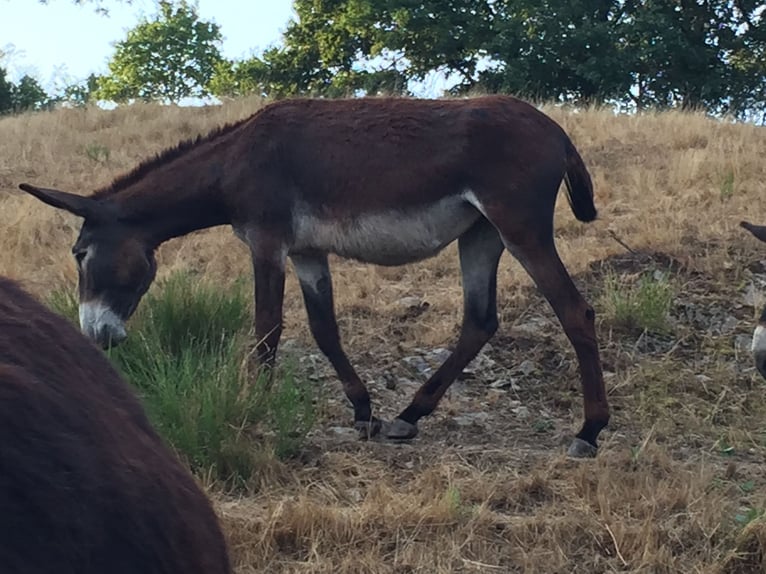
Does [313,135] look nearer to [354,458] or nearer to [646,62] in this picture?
[354,458]

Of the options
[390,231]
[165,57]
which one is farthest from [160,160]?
[165,57]

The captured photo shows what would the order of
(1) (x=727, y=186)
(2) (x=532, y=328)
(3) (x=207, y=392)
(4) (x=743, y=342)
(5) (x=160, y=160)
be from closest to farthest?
1. (3) (x=207, y=392)
2. (5) (x=160, y=160)
3. (4) (x=743, y=342)
4. (2) (x=532, y=328)
5. (1) (x=727, y=186)

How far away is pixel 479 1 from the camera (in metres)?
27.5

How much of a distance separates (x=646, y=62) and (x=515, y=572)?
872 inches

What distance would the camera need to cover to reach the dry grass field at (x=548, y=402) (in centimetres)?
388

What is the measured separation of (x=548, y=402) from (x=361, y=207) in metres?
1.67

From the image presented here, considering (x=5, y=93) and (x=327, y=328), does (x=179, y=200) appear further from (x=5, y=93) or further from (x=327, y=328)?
(x=5, y=93)

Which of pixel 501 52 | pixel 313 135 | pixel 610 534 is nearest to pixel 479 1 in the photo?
pixel 501 52

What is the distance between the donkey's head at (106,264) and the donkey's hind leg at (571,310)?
2.05 metres

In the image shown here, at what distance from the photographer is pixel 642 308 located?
22.9 feet

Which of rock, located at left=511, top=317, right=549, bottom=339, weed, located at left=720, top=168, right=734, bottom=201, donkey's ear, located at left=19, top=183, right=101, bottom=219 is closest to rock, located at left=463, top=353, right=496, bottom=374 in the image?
rock, located at left=511, top=317, right=549, bottom=339

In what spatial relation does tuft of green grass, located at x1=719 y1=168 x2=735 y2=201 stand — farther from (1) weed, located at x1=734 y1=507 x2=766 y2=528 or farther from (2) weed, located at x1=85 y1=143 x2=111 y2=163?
(2) weed, located at x1=85 y1=143 x2=111 y2=163

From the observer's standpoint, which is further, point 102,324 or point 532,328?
point 532,328

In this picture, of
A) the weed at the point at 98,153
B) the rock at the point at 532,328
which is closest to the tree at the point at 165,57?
the weed at the point at 98,153
